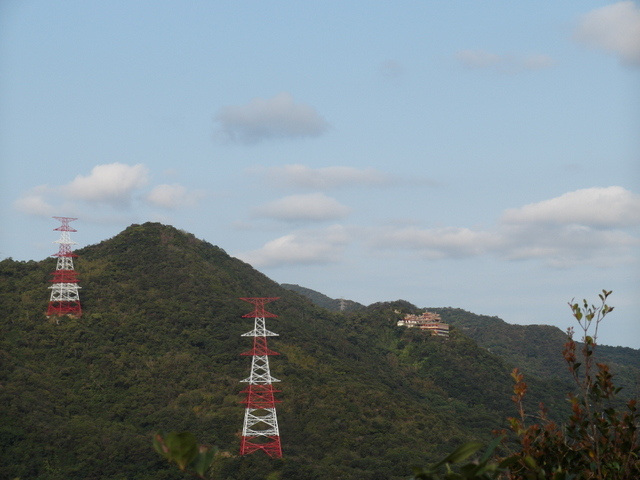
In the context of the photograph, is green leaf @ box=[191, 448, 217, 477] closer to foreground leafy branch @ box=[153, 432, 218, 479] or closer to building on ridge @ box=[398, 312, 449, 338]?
foreground leafy branch @ box=[153, 432, 218, 479]

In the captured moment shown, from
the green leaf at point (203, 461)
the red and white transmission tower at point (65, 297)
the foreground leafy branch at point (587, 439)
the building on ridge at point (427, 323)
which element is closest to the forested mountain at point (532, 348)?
the building on ridge at point (427, 323)

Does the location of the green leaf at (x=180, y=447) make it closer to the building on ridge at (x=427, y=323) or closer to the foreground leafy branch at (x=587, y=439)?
the foreground leafy branch at (x=587, y=439)

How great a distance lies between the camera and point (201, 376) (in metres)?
59.6

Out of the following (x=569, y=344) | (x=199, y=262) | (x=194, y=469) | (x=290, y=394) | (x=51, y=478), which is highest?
(x=199, y=262)

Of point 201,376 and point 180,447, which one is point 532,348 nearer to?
point 201,376

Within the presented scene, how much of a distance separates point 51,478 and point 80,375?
1904cm

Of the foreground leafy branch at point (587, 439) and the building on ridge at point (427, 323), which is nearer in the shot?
the foreground leafy branch at point (587, 439)

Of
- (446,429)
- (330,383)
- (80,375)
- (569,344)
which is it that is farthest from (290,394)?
(569,344)

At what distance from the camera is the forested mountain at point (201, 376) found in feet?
145

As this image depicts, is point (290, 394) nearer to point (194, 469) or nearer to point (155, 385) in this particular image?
point (155, 385)

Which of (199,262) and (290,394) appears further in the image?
(199,262)

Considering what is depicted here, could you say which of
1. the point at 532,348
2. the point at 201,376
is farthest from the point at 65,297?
the point at 532,348

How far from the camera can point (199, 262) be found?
275ft

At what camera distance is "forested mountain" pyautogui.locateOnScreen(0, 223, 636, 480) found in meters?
44.1
